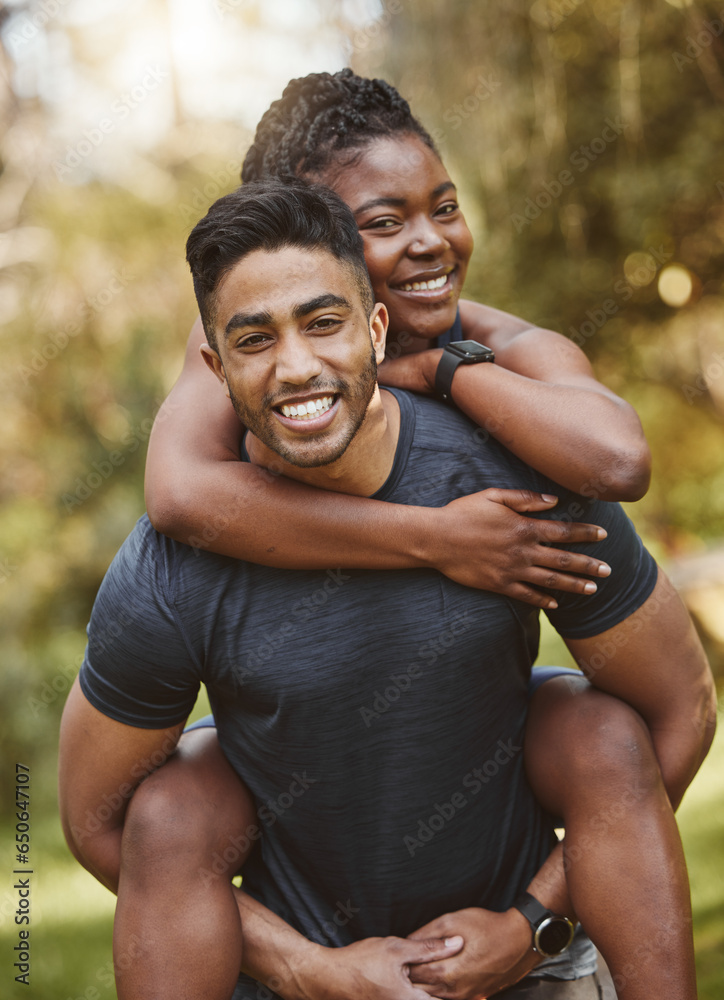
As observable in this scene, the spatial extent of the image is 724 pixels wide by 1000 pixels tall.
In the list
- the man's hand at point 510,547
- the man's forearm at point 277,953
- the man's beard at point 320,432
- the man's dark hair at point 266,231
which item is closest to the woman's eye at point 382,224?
the man's dark hair at point 266,231

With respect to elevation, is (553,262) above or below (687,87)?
below

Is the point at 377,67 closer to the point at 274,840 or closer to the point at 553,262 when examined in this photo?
the point at 553,262

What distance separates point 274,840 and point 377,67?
191 inches

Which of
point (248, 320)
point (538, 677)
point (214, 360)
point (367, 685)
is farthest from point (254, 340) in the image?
point (538, 677)

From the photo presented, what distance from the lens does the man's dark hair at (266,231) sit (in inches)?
69.6

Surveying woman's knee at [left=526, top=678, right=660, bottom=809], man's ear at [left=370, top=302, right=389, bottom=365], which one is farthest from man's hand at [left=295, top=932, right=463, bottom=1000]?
man's ear at [left=370, top=302, right=389, bottom=365]

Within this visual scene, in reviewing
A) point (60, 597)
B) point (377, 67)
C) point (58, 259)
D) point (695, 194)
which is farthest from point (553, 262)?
point (58, 259)

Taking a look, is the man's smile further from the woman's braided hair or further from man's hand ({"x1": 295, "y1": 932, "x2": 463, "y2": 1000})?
man's hand ({"x1": 295, "y1": 932, "x2": 463, "y2": 1000})

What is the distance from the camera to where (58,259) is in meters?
9.76

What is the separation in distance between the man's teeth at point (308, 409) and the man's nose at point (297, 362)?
5 centimetres

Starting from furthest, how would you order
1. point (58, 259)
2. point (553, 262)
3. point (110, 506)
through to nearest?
point (58, 259) < point (110, 506) < point (553, 262)

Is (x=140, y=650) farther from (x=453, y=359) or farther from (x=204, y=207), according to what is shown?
(x=204, y=207)

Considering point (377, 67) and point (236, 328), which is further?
point (377, 67)

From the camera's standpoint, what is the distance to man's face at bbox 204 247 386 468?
174 centimetres
